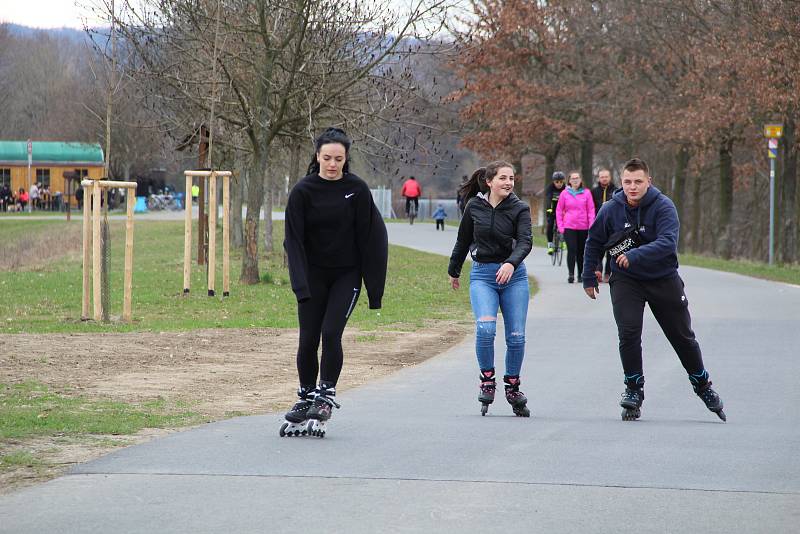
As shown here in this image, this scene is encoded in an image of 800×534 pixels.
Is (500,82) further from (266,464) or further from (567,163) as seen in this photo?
(266,464)

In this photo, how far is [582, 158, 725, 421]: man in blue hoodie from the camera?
822cm

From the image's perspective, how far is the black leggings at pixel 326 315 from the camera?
24.8 ft

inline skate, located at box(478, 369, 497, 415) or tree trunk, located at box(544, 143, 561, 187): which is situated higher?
tree trunk, located at box(544, 143, 561, 187)

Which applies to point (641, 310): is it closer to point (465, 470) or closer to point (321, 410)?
point (321, 410)

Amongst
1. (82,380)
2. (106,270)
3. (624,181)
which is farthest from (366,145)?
(624,181)

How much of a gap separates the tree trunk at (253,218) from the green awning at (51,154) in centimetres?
5158

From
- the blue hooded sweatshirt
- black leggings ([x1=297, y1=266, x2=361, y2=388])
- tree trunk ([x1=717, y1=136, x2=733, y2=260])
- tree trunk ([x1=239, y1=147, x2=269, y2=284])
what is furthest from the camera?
tree trunk ([x1=717, y1=136, x2=733, y2=260])

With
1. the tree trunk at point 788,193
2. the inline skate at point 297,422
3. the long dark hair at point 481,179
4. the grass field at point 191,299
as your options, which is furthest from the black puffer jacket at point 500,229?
the tree trunk at point 788,193

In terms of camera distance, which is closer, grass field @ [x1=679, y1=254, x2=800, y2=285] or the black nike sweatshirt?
the black nike sweatshirt

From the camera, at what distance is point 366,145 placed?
2197 centimetres

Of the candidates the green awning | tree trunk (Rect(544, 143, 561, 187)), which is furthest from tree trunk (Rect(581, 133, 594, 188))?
the green awning

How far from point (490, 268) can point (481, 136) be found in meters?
35.1

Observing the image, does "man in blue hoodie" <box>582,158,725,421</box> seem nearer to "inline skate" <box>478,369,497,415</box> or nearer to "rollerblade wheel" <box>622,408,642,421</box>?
"rollerblade wheel" <box>622,408,642,421</box>

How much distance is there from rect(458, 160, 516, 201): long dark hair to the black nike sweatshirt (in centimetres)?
122
